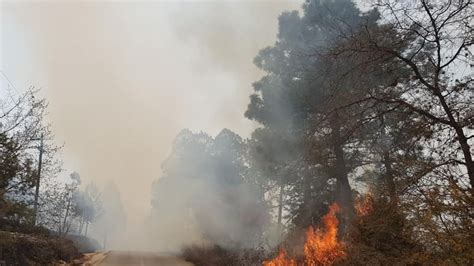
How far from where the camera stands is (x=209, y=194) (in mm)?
32969

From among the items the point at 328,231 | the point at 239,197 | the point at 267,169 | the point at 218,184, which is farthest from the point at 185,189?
the point at 328,231

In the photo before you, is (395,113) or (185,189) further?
(185,189)

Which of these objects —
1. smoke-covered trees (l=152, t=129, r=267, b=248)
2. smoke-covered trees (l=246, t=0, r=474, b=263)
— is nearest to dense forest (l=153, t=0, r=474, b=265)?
smoke-covered trees (l=246, t=0, r=474, b=263)

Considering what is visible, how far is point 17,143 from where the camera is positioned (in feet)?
41.1

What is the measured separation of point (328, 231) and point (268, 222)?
19062 millimetres

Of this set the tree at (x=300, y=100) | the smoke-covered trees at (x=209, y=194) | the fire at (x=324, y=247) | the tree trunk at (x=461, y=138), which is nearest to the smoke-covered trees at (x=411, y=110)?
the tree trunk at (x=461, y=138)

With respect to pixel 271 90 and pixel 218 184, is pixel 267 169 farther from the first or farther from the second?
pixel 218 184

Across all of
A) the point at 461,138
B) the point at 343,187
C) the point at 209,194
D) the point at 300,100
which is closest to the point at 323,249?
the point at 343,187

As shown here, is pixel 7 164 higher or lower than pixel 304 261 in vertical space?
higher

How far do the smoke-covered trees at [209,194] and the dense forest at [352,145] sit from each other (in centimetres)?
26

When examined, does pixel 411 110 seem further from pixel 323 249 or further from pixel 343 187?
pixel 343 187

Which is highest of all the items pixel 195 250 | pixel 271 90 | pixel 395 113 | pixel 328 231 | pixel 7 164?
pixel 271 90

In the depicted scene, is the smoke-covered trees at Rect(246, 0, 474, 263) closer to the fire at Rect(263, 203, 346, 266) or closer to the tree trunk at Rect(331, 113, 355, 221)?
the fire at Rect(263, 203, 346, 266)

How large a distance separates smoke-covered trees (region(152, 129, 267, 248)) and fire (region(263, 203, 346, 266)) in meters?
13.0
